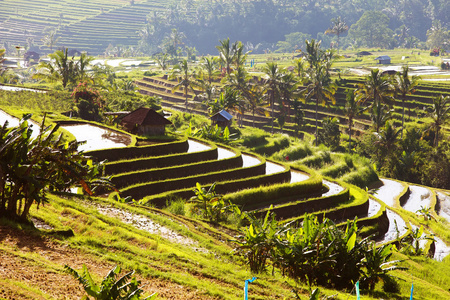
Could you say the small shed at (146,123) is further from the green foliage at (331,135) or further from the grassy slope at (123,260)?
the green foliage at (331,135)

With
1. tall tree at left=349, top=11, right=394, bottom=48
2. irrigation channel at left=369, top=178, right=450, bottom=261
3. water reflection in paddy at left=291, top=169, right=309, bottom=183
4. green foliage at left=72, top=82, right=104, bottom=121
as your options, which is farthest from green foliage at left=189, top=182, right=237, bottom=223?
tall tree at left=349, top=11, right=394, bottom=48

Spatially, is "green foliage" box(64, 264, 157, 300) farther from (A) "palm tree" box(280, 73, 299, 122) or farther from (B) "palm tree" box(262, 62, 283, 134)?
(A) "palm tree" box(280, 73, 299, 122)

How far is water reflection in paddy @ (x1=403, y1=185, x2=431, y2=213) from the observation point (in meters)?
37.5

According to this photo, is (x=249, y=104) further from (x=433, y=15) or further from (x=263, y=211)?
(x=433, y=15)

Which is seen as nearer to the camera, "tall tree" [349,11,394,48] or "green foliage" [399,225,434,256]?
"green foliage" [399,225,434,256]

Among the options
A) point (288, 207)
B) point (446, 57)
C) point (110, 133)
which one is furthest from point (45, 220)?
point (446, 57)

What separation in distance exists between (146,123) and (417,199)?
2430 centimetres

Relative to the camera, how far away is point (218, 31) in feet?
646

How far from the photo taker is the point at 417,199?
39.9 meters

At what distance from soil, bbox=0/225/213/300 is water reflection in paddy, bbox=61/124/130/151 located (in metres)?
14.9

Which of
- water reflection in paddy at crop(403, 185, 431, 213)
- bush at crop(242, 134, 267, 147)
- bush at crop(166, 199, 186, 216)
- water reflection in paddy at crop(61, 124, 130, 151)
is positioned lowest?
water reflection in paddy at crop(403, 185, 431, 213)

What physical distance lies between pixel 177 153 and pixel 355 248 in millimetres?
17571

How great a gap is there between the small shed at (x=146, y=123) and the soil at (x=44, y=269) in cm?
2003

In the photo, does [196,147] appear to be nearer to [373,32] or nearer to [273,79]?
[273,79]
